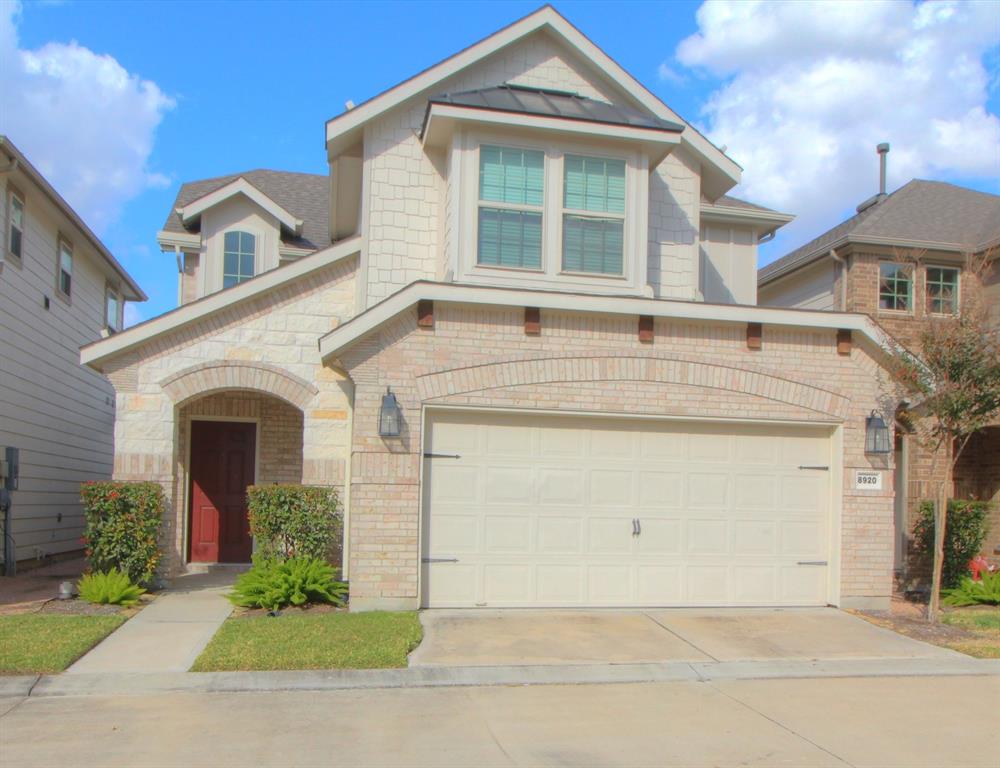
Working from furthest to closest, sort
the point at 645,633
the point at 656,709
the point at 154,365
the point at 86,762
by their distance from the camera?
1. the point at 154,365
2. the point at 645,633
3. the point at 656,709
4. the point at 86,762

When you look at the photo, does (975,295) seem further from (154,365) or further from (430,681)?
(154,365)

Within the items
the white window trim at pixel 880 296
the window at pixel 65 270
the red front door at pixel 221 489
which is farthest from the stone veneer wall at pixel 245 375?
the white window trim at pixel 880 296

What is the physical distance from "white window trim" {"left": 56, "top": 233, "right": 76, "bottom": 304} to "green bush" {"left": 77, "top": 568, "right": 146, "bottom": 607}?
7.87 metres

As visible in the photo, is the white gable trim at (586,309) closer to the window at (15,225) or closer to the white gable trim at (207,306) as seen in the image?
the white gable trim at (207,306)

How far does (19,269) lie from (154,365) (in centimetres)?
433

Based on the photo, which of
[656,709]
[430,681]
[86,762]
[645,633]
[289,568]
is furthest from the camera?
[289,568]

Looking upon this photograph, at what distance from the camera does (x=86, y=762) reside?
20.0 ft

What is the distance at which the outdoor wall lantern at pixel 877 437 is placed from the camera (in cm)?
1194

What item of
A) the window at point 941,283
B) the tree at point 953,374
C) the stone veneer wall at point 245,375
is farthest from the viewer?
the window at point 941,283

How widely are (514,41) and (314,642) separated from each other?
869cm

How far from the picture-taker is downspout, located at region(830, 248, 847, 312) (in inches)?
697

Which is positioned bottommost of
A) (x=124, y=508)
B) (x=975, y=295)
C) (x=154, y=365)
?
(x=124, y=508)

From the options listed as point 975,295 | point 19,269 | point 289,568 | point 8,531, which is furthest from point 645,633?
point 19,269

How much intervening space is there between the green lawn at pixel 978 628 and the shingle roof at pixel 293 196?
12078mm
